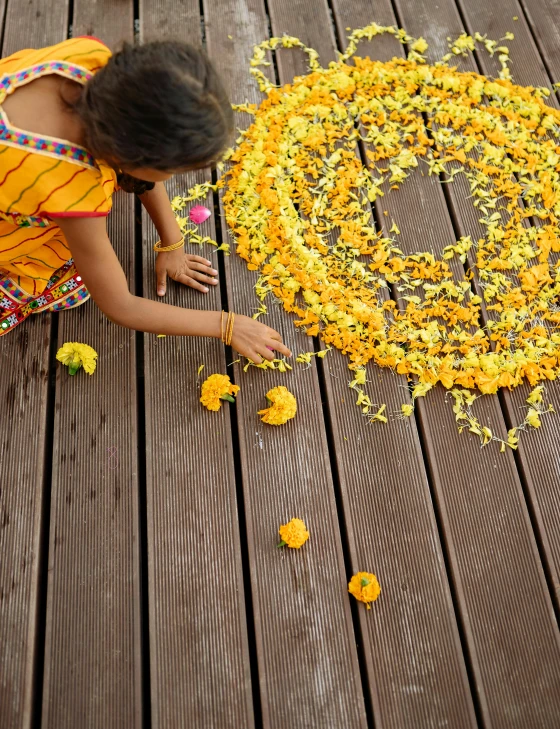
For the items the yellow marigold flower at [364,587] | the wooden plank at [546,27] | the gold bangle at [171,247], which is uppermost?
the wooden plank at [546,27]

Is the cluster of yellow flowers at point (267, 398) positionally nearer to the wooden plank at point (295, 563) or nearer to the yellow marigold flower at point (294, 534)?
the wooden plank at point (295, 563)

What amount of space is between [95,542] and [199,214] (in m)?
1.10

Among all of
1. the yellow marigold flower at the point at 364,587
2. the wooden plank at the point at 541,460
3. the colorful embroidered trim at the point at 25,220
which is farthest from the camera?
the wooden plank at the point at 541,460

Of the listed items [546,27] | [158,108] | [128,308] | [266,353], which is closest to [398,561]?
[266,353]

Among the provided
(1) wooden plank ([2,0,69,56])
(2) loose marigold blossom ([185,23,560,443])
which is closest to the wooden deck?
(2) loose marigold blossom ([185,23,560,443])

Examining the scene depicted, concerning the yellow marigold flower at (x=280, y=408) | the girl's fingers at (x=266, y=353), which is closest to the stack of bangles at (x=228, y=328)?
the girl's fingers at (x=266, y=353)

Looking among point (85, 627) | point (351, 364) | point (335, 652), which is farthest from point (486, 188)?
point (85, 627)

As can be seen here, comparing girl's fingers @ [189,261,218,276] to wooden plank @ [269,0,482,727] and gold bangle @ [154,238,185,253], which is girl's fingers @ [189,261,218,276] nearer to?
gold bangle @ [154,238,185,253]

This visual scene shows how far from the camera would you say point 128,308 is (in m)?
1.45

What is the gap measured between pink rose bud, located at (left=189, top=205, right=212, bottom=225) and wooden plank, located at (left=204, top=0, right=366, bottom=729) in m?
0.22

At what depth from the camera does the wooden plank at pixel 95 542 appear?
4.55ft

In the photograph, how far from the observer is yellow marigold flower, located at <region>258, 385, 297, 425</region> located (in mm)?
1623

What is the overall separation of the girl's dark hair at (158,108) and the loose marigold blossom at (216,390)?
68 cm

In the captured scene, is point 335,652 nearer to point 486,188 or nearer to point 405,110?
point 486,188
